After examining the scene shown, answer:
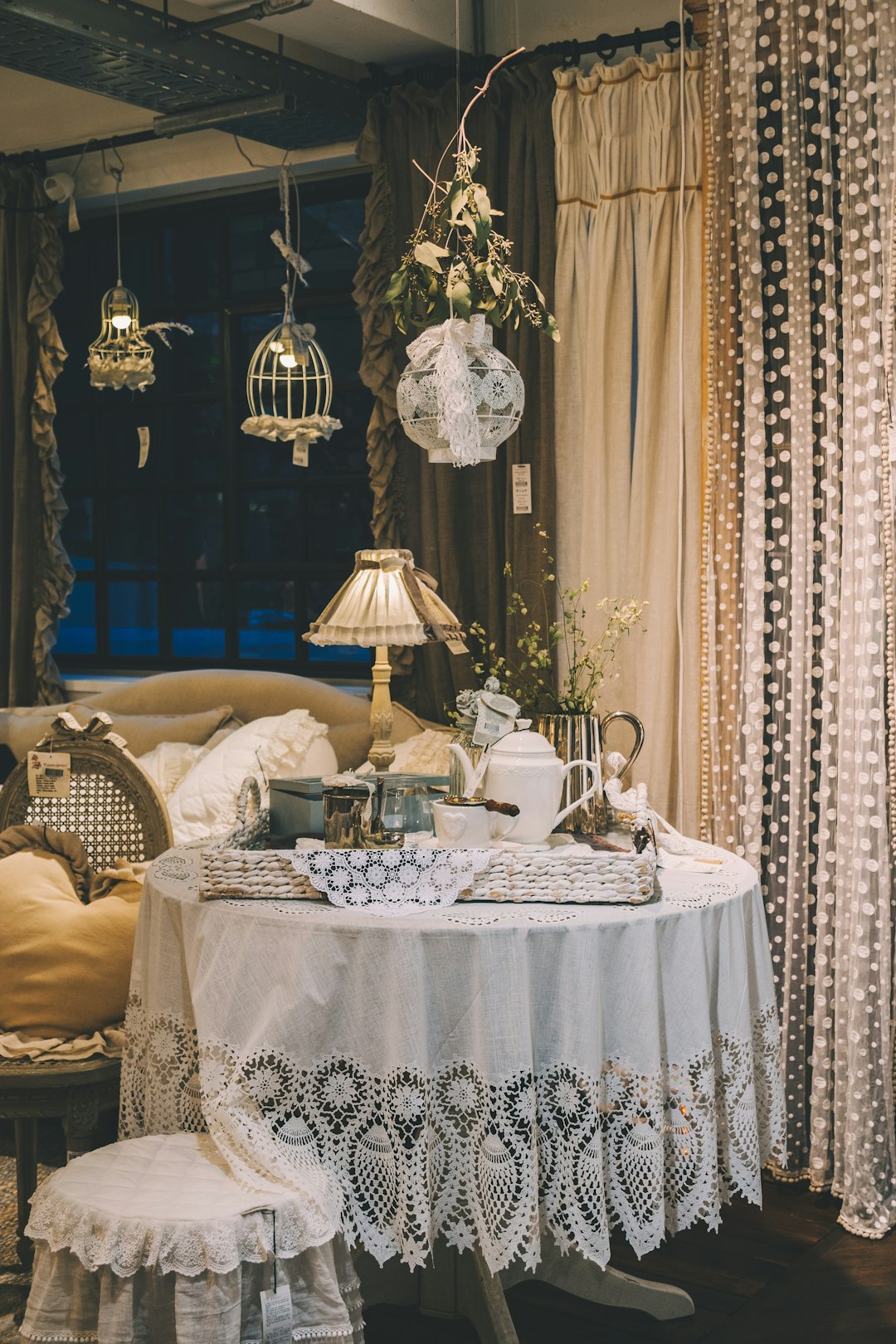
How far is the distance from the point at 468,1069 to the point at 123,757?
1.36 m

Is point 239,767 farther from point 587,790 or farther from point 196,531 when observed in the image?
point 587,790

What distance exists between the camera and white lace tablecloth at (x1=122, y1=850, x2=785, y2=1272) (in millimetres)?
2234

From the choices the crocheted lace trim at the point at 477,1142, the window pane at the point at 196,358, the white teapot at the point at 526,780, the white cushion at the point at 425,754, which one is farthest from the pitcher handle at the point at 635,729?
the window pane at the point at 196,358

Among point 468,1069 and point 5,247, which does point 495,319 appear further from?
point 5,247

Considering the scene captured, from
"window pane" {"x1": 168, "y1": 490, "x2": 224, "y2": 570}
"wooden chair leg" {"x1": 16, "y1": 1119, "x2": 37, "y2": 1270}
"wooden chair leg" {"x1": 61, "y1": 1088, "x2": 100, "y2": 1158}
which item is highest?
"window pane" {"x1": 168, "y1": 490, "x2": 224, "y2": 570}

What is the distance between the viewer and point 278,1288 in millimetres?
2098

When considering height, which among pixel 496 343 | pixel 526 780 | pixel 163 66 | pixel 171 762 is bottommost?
pixel 171 762

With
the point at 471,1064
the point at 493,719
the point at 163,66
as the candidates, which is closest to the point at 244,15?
the point at 163,66

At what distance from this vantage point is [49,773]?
3223 mm

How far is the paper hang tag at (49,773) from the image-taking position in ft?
10.5

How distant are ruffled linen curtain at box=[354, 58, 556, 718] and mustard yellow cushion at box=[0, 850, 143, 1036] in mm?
1831

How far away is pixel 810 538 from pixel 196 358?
322 centimetres

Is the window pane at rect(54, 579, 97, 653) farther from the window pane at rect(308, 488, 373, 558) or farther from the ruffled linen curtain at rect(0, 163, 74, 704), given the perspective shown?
the window pane at rect(308, 488, 373, 558)

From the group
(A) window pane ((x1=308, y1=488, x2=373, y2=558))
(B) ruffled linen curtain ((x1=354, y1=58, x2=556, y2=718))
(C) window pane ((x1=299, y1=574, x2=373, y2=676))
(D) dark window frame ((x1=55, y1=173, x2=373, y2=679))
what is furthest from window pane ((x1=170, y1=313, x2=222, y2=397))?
(B) ruffled linen curtain ((x1=354, y1=58, x2=556, y2=718))
